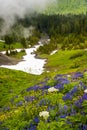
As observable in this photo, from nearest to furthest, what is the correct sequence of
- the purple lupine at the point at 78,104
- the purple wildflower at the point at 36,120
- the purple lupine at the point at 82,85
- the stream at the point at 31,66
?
1. the purple wildflower at the point at 36,120
2. the purple lupine at the point at 78,104
3. the purple lupine at the point at 82,85
4. the stream at the point at 31,66

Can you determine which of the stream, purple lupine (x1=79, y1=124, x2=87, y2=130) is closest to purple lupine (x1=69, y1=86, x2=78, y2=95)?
purple lupine (x1=79, y1=124, x2=87, y2=130)

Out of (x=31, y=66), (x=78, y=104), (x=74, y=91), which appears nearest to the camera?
(x=78, y=104)

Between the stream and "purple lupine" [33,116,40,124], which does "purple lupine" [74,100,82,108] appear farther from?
the stream

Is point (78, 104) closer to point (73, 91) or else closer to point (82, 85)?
point (73, 91)

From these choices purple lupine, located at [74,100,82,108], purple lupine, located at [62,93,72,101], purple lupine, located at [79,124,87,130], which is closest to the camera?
purple lupine, located at [79,124,87,130]

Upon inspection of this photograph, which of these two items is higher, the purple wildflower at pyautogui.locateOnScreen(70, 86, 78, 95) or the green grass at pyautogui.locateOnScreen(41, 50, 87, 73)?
the green grass at pyautogui.locateOnScreen(41, 50, 87, 73)

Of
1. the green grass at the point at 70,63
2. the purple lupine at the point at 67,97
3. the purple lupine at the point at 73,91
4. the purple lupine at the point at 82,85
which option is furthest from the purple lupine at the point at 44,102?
the green grass at the point at 70,63

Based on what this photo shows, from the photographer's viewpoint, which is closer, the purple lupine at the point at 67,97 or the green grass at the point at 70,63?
the purple lupine at the point at 67,97

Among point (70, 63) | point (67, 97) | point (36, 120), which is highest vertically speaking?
point (70, 63)

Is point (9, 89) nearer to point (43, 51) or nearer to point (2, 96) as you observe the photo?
point (2, 96)

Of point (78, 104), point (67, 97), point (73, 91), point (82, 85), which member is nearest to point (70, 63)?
point (82, 85)

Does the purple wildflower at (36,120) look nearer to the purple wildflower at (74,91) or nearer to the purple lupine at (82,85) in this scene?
the purple wildflower at (74,91)

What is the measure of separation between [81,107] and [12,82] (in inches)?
800

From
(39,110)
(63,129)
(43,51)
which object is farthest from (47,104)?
(43,51)
